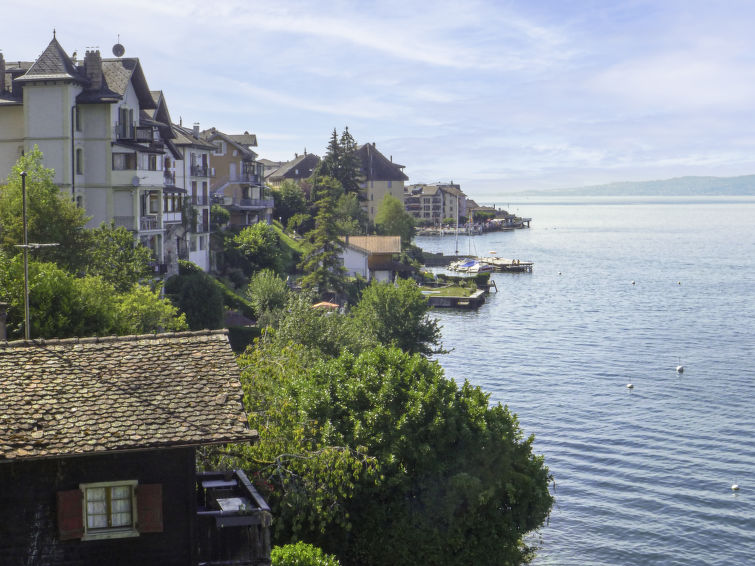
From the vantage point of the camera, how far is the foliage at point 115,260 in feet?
154

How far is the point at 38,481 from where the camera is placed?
17062 millimetres

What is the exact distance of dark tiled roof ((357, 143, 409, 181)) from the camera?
631 ft

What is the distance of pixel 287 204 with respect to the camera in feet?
422

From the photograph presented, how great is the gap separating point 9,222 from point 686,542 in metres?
34.6

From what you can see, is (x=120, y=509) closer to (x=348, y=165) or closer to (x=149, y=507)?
(x=149, y=507)

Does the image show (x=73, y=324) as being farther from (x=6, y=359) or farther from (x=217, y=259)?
(x=217, y=259)

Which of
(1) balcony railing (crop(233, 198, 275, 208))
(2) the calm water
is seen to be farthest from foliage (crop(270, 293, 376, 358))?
(1) balcony railing (crop(233, 198, 275, 208))

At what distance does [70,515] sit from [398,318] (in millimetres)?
47738

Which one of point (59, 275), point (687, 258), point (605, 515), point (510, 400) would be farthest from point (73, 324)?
point (687, 258)

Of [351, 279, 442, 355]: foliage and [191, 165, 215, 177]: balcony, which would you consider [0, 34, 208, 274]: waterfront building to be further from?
[191, 165, 215, 177]: balcony

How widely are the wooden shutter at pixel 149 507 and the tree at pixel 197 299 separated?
41.9m

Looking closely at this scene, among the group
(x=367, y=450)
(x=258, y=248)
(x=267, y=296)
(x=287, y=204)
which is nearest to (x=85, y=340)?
(x=367, y=450)

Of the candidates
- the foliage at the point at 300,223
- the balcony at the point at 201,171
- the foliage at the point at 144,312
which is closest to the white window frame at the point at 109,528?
the foliage at the point at 144,312

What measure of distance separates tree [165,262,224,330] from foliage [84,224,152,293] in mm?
9719
